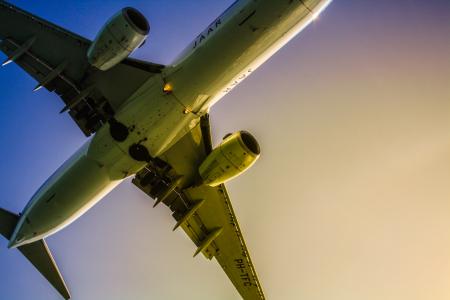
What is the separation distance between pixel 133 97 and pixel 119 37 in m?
2.34

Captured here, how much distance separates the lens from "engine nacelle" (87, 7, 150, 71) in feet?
41.1

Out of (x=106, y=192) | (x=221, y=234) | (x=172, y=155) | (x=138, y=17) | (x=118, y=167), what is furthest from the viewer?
(x=221, y=234)

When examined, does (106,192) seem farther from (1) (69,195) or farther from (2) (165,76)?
(2) (165,76)

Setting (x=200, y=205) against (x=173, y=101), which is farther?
(x=200, y=205)

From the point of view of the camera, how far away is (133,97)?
1410 cm

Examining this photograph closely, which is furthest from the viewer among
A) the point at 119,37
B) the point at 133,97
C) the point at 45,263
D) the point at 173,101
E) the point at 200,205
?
the point at 200,205

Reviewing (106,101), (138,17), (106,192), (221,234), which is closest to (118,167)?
(106,192)

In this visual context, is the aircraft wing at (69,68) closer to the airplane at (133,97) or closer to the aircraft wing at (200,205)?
the airplane at (133,97)

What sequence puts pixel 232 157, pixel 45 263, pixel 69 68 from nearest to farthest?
pixel 69 68, pixel 232 157, pixel 45 263

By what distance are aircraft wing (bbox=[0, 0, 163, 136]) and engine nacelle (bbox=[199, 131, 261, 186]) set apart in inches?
166

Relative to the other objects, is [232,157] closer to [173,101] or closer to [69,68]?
[173,101]

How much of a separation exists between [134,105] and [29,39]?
5.01 metres

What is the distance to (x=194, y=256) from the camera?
19.3 metres

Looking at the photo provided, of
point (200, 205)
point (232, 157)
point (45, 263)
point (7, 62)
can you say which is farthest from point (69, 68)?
point (45, 263)
